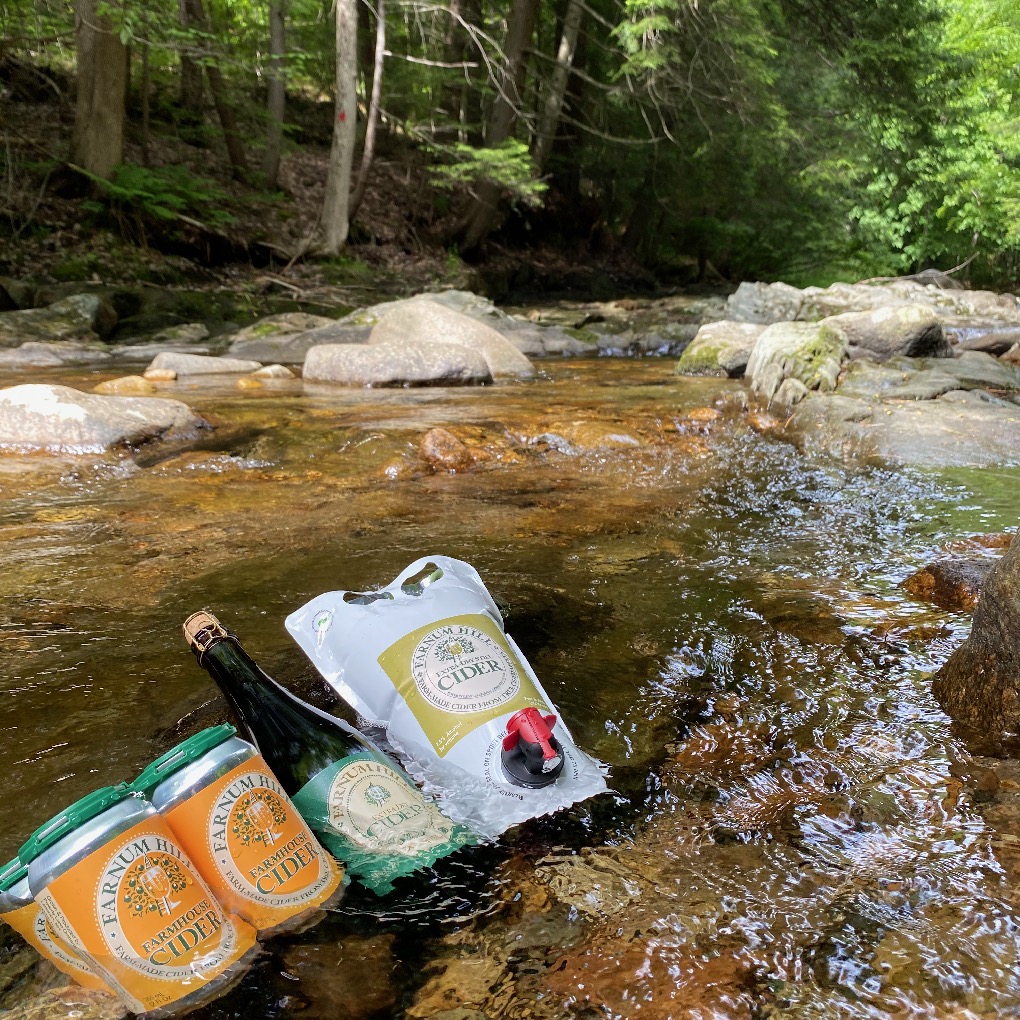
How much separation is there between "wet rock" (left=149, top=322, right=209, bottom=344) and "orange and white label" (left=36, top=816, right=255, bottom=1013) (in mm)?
11154

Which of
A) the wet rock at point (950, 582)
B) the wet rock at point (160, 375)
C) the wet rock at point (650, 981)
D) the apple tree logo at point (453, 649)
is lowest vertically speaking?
the wet rock at point (160, 375)

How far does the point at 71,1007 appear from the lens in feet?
3.92

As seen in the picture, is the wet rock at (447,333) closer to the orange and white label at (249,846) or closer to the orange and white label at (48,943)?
the orange and white label at (249,846)

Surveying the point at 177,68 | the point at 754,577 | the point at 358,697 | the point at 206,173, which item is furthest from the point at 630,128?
the point at 358,697

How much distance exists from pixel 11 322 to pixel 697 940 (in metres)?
11.8

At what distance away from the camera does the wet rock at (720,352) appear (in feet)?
31.8

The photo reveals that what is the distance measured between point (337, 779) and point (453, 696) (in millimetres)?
314

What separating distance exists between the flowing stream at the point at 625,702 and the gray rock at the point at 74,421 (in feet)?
0.93

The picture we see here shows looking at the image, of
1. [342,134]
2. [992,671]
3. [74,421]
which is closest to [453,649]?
[992,671]

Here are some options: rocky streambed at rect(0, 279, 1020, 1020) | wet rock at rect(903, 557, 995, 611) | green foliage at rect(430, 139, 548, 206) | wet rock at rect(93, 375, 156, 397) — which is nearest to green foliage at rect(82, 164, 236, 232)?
green foliage at rect(430, 139, 548, 206)

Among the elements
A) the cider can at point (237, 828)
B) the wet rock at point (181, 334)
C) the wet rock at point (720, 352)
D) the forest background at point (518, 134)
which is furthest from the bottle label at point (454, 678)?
the wet rock at point (181, 334)

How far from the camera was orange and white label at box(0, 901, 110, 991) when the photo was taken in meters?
1.14

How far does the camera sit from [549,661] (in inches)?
95.3

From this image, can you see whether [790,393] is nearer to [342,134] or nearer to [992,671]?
[992,671]
